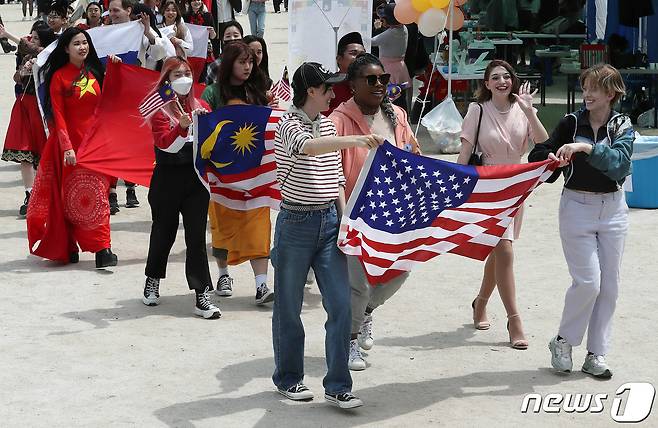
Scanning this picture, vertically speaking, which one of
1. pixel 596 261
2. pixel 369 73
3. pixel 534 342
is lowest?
pixel 534 342

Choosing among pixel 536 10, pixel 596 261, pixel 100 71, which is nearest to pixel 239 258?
pixel 100 71

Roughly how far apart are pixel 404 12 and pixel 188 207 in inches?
255

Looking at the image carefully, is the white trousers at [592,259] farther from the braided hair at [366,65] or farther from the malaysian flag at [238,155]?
the malaysian flag at [238,155]

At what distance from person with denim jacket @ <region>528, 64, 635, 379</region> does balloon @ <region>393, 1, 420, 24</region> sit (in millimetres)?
7391

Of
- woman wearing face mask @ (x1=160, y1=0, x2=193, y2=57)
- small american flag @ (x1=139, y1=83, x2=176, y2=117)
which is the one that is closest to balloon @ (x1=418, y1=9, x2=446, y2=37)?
woman wearing face mask @ (x1=160, y1=0, x2=193, y2=57)

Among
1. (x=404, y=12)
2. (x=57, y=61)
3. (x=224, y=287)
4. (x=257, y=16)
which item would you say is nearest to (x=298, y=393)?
(x=224, y=287)

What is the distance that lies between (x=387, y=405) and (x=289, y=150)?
1378 mm

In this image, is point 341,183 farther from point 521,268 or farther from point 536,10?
point 536,10

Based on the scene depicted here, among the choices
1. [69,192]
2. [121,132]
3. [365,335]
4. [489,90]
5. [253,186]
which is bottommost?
[365,335]

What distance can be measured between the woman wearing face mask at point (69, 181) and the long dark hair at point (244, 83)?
5.04ft

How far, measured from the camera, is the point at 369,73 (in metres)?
6.34

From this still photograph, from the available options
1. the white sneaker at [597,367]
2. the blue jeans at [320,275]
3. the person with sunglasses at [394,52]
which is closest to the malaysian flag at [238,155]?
the blue jeans at [320,275]

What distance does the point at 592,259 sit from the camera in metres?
6.35

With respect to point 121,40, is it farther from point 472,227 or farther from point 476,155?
point 472,227
